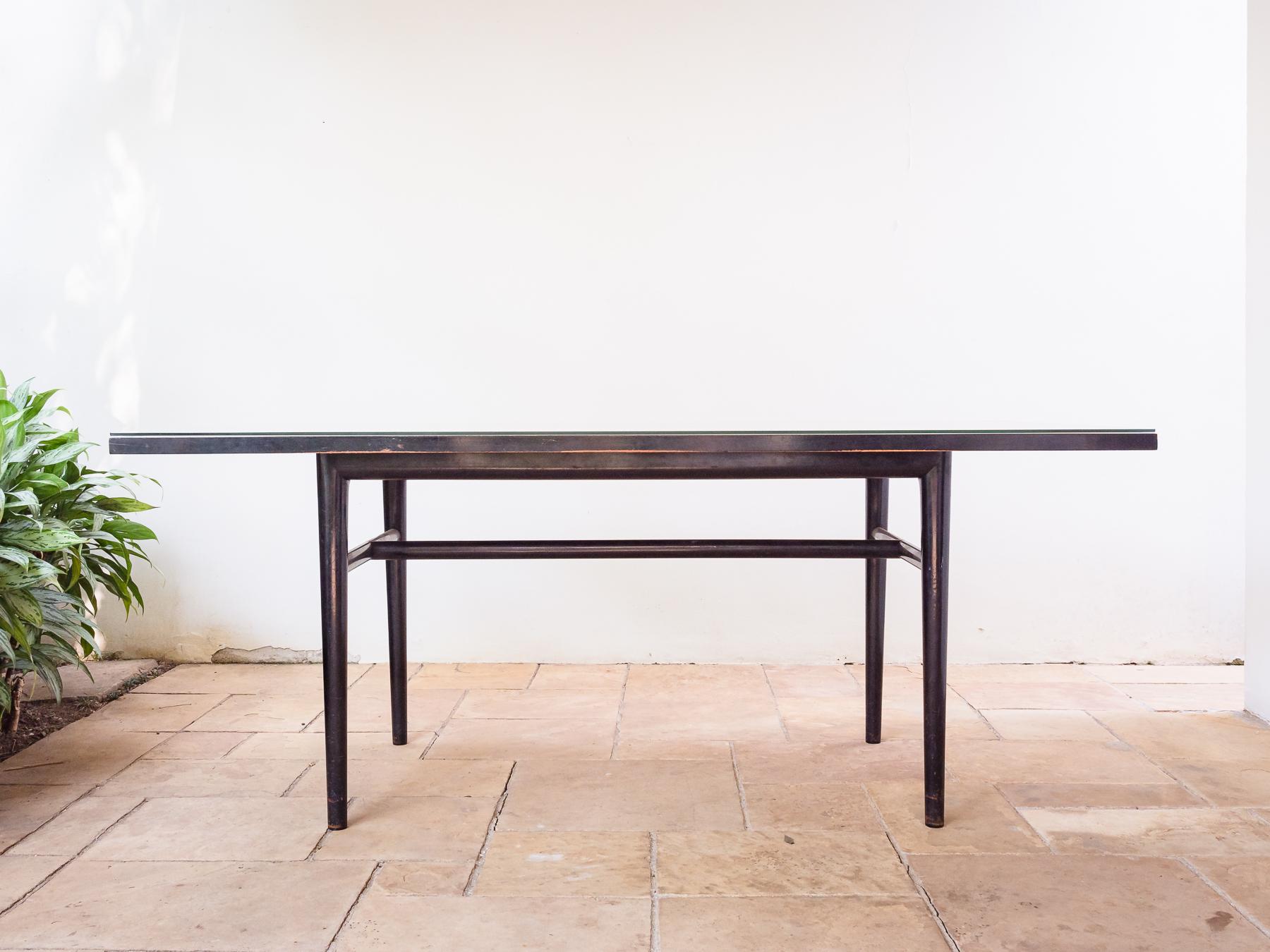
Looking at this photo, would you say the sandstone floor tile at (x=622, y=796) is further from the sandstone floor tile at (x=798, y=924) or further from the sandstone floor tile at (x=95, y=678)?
the sandstone floor tile at (x=95, y=678)

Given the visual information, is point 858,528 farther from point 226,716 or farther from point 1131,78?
point 226,716

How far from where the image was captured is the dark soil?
8.83 feet

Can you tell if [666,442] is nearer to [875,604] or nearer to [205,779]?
[875,604]

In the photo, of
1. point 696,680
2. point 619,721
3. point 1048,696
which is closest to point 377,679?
point 619,721

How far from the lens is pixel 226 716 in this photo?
2941 mm

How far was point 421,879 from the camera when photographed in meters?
1.85

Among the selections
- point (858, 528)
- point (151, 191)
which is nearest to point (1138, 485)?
point (858, 528)

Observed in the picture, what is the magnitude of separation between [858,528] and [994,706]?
2.70 feet

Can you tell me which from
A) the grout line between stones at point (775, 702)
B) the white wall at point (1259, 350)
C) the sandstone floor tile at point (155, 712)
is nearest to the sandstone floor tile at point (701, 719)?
the grout line between stones at point (775, 702)

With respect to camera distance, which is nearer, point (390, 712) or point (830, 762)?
point (830, 762)

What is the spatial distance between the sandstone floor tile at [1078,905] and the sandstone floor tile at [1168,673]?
1.59 meters

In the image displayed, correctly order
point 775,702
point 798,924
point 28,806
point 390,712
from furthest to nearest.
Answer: point 775,702 → point 390,712 → point 28,806 → point 798,924

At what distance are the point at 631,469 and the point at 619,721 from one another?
114 cm

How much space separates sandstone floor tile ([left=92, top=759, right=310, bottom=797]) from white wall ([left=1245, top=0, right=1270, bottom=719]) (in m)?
2.78
